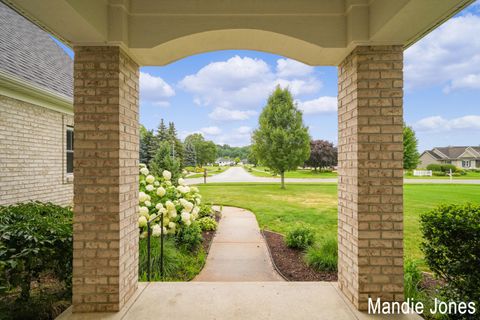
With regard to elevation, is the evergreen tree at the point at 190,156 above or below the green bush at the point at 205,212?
above

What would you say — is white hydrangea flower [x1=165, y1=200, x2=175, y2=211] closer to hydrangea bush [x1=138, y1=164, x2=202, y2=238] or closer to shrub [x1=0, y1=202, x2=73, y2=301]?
hydrangea bush [x1=138, y1=164, x2=202, y2=238]

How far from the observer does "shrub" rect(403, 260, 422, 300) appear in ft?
9.86

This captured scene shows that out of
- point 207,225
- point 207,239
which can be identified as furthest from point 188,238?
point 207,225

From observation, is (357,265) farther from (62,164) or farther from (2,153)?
(62,164)

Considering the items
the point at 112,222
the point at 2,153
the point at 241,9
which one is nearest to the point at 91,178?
the point at 112,222

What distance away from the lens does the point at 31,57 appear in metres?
7.18

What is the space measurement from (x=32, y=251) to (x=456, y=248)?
4.16m

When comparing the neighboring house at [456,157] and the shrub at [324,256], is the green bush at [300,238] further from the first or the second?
the neighboring house at [456,157]

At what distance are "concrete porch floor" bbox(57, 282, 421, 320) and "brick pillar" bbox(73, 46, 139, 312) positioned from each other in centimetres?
27

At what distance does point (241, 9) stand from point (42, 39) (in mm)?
9245

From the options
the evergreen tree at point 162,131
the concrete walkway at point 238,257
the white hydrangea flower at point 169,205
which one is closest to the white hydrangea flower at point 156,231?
the white hydrangea flower at point 169,205

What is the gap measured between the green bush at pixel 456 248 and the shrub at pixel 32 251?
396 centimetres

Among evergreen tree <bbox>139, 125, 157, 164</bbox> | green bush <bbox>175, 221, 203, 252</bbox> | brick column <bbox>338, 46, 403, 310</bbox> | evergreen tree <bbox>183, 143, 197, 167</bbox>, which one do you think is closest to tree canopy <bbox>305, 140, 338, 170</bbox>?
evergreen tree <bbox>139, 125, 157, 164</bbox>

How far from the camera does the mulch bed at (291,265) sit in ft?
12.9
